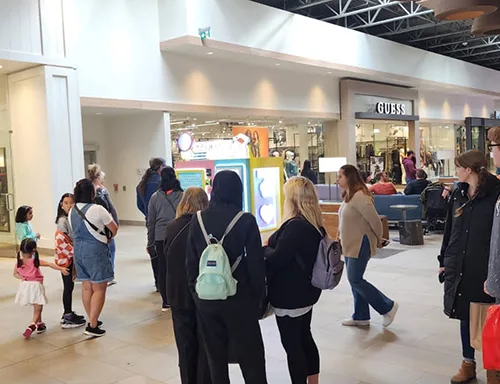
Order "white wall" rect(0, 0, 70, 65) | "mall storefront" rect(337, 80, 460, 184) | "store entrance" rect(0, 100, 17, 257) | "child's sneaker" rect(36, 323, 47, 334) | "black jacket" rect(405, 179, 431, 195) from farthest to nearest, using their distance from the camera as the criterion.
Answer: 1. "mall storefront" rect(337, 80, 460, 184)
2. "black jacket" rect(405, 179, 431, 195)
3. "store entrance" rect(0, 100, 17, 257)
4. "white wall" rect(0, 0, 70, 65)
5. "child's sneaker" rect(36, 323, 47, 334)

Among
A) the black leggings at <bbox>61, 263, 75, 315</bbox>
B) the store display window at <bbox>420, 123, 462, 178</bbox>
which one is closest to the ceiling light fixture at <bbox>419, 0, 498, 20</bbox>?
the black leggings at <bbox>61, 263, 75, 315</bbox>

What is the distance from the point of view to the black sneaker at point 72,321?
17.1 ft

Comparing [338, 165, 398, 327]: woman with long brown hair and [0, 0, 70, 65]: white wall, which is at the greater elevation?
[0, 0, 70, 65]: white wall

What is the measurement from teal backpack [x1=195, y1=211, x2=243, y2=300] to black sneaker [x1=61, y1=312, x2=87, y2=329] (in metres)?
3.04

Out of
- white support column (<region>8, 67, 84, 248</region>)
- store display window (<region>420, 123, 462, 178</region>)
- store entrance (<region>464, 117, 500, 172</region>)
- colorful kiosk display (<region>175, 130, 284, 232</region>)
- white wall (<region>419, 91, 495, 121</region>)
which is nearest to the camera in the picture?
colorful kiosk display (<region>175, 130, 284, 232</region>)

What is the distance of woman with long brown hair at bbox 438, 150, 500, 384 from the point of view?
3170mm

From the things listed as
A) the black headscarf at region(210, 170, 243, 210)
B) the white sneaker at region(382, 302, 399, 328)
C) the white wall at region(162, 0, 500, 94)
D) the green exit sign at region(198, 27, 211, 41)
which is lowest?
the white sneaker at region(382, 302, 399, 328)

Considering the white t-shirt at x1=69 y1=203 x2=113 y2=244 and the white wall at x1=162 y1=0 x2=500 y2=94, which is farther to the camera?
the white wall at x1=162 y1=0 x2=500 y2=94

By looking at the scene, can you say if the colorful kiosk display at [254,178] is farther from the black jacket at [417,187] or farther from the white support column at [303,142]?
the white support column at [303,142]

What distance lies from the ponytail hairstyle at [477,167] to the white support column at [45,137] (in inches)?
319

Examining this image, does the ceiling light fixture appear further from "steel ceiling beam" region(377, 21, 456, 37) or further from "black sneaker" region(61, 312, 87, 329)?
"steel ceiling beam" region(377, 21, 456, 37)

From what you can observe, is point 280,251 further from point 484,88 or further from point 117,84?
point 484,88

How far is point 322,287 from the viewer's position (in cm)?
296

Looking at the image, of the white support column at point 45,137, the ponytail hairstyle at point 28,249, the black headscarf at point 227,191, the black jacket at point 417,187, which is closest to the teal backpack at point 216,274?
the black headscarf at point 227,191
